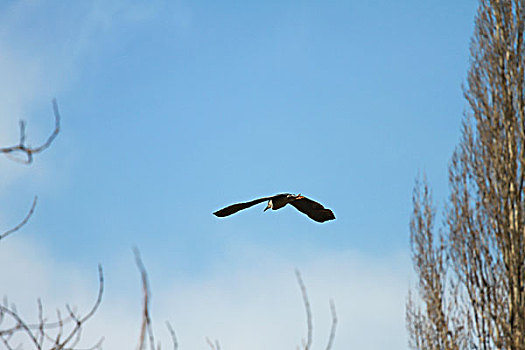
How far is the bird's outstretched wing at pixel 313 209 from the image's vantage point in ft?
11.4

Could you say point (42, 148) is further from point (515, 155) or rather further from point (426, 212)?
point (426, 212)

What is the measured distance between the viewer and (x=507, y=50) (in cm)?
880

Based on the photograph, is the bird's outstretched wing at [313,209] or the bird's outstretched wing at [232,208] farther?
the bird's outstretched wing at [313,209]

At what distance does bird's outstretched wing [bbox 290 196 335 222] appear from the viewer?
3.47 m

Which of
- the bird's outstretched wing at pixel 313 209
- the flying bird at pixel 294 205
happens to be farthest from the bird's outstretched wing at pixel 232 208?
the bird's outstretched wing at pixel 313 209

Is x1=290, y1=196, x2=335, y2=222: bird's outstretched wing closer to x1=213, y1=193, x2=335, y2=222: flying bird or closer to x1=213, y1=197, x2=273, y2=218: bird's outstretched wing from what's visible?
x1=213, y1=193, x2=335, y2=222: flying bird

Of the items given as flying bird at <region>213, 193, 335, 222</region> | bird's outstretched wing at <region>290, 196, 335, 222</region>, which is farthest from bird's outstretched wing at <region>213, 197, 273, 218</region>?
bird's outstretched wing at <region>290, 196, 335, 222</region>

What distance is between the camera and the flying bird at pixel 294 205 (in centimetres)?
323

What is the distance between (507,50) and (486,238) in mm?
2500

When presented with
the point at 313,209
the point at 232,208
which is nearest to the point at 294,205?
the point at 313,209

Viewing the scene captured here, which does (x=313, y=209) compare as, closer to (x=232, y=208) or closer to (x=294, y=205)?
(x=294, y=205)

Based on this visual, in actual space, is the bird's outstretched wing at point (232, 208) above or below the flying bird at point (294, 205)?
below

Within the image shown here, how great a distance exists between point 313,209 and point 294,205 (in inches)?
4.6

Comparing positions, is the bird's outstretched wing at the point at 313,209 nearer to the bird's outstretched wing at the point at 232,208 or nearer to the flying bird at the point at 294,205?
the flying bird at the point at 294,205
